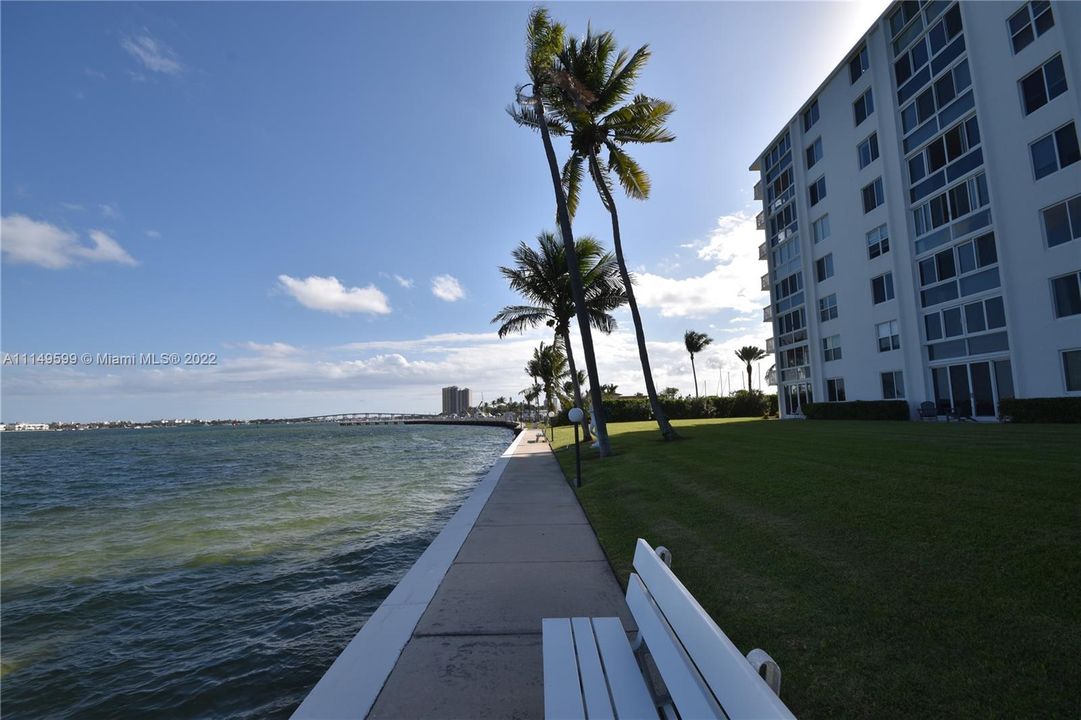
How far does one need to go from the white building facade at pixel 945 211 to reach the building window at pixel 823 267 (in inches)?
4.6

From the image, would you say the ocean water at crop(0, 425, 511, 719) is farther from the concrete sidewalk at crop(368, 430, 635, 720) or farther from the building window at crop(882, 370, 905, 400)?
the building window at crop(882, 370, 905, 400)

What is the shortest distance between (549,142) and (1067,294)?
17.3 metres

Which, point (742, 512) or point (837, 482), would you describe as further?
point (837, 482)

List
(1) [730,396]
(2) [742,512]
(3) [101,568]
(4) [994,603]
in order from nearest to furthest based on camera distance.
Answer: (4) [994,603] → (2) [742,512] → (3) [101,568] → (1) [730,396]

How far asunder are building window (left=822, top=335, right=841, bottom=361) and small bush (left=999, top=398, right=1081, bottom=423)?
11.4 meters

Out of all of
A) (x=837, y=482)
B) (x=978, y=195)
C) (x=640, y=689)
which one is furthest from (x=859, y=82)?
(x=640, y=689)

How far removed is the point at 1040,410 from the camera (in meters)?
16.2

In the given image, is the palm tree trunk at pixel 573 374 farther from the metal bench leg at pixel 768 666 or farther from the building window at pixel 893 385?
the metal bench leg at pixel 768 666

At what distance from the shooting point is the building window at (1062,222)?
52.9 ft

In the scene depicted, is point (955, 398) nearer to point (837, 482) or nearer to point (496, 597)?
point (837, 482)

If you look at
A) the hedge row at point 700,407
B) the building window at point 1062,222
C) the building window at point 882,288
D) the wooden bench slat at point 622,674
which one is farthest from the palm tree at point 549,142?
the hedge row at point 700,407

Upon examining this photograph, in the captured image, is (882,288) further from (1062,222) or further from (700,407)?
(700,407)

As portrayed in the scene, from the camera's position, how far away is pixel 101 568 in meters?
8.85

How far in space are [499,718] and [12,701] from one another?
492cm
